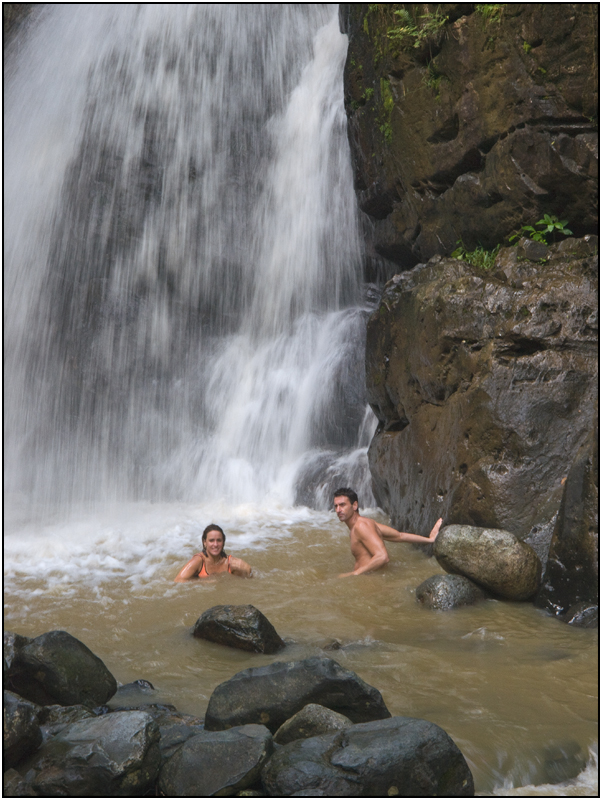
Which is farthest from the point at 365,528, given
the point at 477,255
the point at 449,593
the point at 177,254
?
the point at 177,254

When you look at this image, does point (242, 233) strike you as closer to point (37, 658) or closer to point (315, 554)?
point (315, 554)

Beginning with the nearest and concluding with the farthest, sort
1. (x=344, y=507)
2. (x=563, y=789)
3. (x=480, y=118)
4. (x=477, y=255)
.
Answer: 1. (x=563, y=789)
2. (x=344, y=507)
3. (x=480, y=118)
4. (x=477, y=255)

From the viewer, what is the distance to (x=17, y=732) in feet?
10.2

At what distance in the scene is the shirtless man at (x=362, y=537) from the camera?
6910 mm

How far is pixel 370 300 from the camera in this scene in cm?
1284

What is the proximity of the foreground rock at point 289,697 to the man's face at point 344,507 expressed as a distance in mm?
3374


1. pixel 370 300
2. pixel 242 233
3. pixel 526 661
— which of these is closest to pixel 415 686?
Result: pixel 526 661

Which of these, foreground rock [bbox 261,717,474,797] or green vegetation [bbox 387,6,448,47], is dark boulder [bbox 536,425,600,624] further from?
green vegetation [bbox 387,6,448,47]

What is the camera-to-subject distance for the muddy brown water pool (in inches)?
144

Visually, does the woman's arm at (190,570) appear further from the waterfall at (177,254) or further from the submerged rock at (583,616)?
the waterfall at (177,254)

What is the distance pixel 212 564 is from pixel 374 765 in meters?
4.39

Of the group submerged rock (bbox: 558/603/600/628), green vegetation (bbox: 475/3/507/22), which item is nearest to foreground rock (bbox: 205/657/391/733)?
submerged rock (bbox: 558/603/600/628)

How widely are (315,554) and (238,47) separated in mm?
13110

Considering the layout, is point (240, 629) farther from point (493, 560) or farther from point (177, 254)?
point (177, 254)
